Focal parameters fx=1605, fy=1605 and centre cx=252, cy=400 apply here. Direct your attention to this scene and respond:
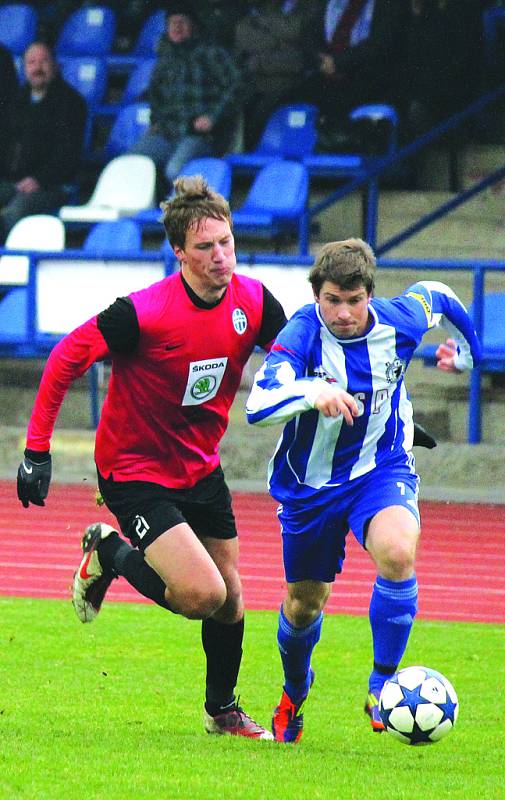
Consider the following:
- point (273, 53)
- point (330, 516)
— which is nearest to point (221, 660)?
point (330, 516)

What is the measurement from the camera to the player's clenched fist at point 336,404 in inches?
213

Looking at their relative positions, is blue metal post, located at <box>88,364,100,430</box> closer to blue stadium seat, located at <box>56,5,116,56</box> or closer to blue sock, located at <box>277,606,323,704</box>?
blue stadium seat, located at <box>56,5,116,56</box>

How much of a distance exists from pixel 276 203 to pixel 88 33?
14.8 feet

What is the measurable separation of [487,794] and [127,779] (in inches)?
45.2

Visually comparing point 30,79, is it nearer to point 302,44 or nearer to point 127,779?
point 302,44

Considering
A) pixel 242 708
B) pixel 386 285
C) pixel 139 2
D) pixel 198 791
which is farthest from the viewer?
pixel 139 2

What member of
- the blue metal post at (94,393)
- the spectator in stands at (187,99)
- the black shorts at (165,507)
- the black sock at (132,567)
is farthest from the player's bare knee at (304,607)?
the spectator in stands at (187,99)

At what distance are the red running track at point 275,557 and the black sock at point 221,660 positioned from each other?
115 inches

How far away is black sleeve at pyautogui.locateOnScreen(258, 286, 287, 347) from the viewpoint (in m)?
6.28

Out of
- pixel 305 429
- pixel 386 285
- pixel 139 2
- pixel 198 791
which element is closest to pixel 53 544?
pixel 386 285

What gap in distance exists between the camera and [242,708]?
6.63 metres

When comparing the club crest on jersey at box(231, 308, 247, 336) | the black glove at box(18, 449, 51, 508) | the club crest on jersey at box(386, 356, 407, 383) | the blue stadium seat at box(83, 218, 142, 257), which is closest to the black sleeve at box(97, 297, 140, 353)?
the club crest on jersey at box(231, 308, 247, 336)

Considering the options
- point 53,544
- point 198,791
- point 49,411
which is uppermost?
point 49,411

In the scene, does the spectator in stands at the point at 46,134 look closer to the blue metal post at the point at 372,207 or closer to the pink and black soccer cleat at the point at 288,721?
the blue metal post at the point at 372,207
